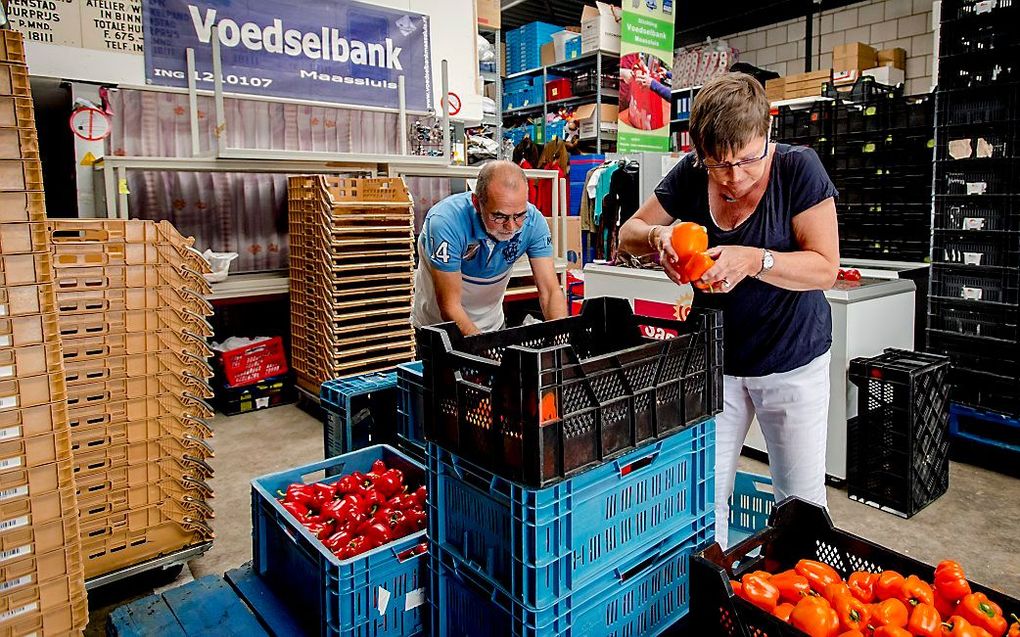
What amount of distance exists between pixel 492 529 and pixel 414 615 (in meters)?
0.63

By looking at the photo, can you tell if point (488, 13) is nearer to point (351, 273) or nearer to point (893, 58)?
point (351, 273)

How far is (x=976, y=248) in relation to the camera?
4160 millimetres

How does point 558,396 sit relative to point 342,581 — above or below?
above

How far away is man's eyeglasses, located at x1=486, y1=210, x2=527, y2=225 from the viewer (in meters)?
2.78

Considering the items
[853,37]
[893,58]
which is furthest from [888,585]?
[853,37]

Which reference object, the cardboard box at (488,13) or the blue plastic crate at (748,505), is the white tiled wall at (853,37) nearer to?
the cardboard box at (488,13)

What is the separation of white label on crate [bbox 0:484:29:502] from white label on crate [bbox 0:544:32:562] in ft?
0.51

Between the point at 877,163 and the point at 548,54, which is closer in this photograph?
the point at 877,163

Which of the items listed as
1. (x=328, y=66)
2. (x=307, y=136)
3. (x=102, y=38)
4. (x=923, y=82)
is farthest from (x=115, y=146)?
(x=923, y=82)

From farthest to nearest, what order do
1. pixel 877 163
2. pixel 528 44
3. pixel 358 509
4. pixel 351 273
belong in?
pixel 528 44 → pixel 877 163 → pixel 351 273 → pixel 358 509

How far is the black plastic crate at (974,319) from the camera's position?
13.3ft

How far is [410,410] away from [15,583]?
1289 millimetres

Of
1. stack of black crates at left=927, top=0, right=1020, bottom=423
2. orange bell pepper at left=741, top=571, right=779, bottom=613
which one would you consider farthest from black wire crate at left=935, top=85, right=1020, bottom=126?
orange bell pepper at left=741, top=571, right=779, bottom=613

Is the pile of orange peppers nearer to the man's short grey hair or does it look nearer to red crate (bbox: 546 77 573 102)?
the man's short grey hair
